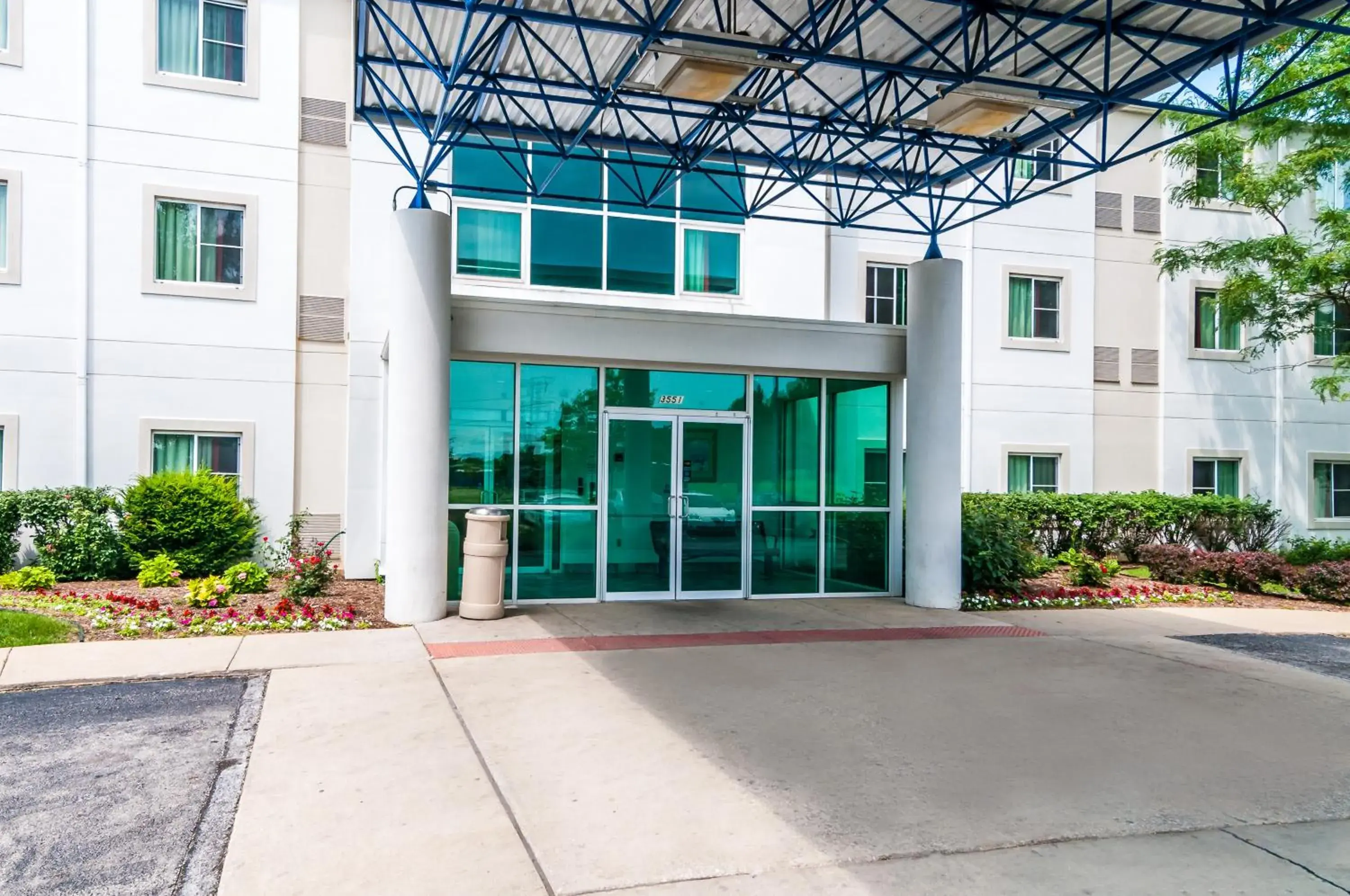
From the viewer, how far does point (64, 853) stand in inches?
180

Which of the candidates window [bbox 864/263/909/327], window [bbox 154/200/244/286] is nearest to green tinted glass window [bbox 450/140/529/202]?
window [bbox 154/200/244/286]

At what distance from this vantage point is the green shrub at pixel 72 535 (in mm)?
13031

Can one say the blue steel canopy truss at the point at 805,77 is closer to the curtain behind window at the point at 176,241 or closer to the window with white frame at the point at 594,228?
the window with white frame at the point at 594,228

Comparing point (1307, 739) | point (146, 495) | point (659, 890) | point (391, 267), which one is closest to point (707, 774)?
point (659, 890)

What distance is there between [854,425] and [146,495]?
9.63m

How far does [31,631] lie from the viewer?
9383mm

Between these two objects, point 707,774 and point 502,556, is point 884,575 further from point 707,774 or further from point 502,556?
point 707,774

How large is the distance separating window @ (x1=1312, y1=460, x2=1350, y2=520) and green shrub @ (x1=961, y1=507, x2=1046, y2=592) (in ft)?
34.4

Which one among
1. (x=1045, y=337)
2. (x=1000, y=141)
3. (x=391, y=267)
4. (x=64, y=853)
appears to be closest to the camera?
(x=64, y=853)

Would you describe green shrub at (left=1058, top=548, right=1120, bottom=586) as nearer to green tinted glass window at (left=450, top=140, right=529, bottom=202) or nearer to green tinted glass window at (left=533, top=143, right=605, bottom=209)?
green tinted glass window at (left=533, top=143, right=605, bottom=209)

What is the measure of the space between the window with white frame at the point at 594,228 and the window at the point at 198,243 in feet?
10.9

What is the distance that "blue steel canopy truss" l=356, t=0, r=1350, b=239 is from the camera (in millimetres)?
9641

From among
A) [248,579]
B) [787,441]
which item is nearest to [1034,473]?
[787,441]

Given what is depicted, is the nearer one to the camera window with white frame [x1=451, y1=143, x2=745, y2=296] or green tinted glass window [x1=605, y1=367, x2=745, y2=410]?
green tinted glass window [x1=605, y1=367, x2=745, y2=410]
